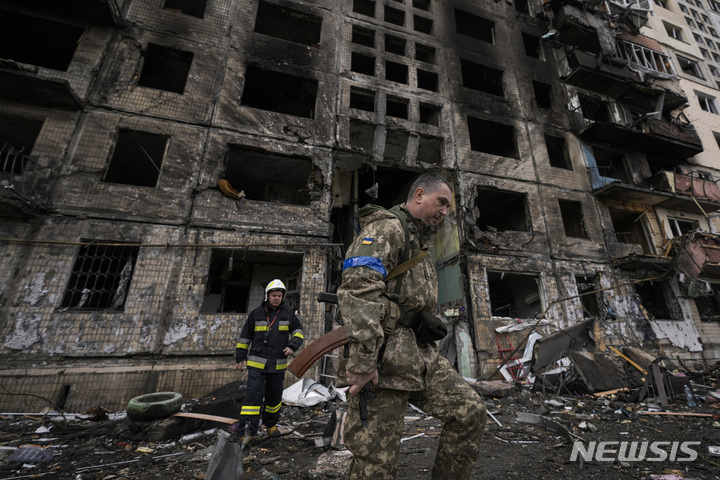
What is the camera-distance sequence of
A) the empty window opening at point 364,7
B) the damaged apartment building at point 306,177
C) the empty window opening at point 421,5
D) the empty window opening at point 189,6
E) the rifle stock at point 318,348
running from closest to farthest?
the rifle stock at point 318,348 → the damaged apartment building at point 306,177 → the empty window opening at point 189,6 → the empty window opening at point 364,7 → the empty window opening at point 421,5

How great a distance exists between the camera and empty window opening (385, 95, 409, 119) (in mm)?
11125

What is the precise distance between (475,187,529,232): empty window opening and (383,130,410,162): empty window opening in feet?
10.1

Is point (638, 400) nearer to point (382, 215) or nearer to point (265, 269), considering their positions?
point (382, 215)

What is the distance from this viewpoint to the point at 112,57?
8.21 meters

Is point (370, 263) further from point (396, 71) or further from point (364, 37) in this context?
point (364, 37)

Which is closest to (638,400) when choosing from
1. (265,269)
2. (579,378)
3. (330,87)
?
(579,378)

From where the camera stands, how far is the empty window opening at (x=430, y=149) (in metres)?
10.9

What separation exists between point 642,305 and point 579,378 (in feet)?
24.1

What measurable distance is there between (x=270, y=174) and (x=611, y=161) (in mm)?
14852

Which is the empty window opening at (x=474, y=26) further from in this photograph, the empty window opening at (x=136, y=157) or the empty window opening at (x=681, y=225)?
Answer: the empty window opening at (x=136, y=157)

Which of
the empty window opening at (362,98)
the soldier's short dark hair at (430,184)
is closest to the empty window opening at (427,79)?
the empty window opening at (362,98)

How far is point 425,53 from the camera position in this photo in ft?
42.0

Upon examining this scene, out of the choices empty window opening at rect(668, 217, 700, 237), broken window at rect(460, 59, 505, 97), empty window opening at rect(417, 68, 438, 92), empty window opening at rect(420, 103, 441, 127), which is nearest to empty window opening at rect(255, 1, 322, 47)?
empty window opening at rect(417, 68, 438, 92)

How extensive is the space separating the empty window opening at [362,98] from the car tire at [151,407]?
10.0 m
